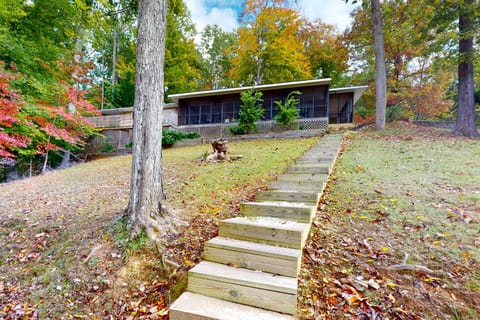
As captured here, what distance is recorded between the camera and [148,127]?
2859 mm

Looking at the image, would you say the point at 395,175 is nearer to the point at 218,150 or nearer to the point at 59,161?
the point at 218,150

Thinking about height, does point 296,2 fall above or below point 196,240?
above

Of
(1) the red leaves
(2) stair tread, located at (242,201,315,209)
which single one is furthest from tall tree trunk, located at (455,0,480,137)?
(1) the red leaves

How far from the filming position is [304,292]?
1.92 m

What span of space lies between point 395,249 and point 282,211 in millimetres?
1230

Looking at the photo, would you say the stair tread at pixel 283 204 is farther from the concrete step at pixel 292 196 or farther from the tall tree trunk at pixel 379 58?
the tall tree trunk at pixel 379 58

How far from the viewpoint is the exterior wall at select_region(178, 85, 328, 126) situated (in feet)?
47.3

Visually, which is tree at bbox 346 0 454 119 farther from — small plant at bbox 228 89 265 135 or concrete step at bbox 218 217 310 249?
concrete step at bbox 218 217 310 249

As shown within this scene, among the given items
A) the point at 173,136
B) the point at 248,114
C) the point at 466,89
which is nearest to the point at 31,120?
the point at 173,136

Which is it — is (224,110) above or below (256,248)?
above

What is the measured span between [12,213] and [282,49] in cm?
1780

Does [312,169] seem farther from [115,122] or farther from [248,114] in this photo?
[115,122]

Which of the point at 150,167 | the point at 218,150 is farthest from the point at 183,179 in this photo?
the point at 150,167

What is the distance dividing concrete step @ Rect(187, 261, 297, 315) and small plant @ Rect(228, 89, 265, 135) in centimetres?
1023
